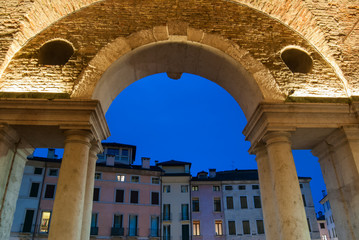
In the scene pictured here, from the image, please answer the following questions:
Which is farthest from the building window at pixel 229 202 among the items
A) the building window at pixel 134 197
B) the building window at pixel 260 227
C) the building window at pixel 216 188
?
the building window at pixel 134 197

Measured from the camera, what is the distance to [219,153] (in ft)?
445

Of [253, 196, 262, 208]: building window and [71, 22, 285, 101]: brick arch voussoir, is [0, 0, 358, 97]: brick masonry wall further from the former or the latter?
[253, 196, 262, 208]: building window

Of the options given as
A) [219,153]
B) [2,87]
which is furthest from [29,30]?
[219,153]

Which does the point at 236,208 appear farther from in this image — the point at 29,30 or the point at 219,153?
the point at 219,153

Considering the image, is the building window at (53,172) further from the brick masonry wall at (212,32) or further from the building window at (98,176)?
the brick masonry wall at (212,32)

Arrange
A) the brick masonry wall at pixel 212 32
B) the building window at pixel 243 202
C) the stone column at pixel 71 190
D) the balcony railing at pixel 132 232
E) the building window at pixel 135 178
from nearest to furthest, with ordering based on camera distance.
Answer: the stone column at pixel 71 190 → the brick masonry wall at pixel 212 32 → the balcony railing at pixel 132 232 → the building window at pixel 135 178 → the building window at pixel 243 202

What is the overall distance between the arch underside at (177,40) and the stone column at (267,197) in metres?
1.37

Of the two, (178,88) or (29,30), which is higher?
(178,88)

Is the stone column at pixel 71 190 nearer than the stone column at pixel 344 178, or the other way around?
the stone column at pixel 71 190

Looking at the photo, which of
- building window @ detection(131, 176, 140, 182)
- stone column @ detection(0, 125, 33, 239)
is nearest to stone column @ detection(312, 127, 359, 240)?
stone column @ detection(0, 125, 33, 239)

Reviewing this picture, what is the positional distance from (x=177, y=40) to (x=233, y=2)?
2190 mm

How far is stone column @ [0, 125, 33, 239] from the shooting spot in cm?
588

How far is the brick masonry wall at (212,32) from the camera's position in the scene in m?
6.57

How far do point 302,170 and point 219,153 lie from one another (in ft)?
120
